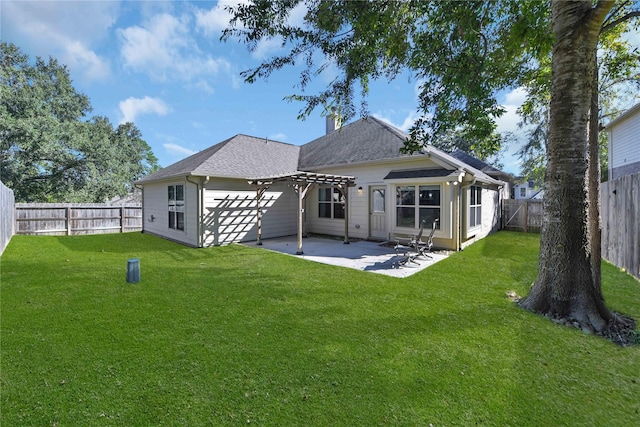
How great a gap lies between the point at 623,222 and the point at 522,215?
31.8 ft

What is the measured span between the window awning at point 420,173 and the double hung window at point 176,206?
26.5 feet

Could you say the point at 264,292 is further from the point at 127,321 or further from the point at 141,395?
the point at 141,395

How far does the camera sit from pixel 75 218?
13.9m

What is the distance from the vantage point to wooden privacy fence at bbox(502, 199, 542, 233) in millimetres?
14680

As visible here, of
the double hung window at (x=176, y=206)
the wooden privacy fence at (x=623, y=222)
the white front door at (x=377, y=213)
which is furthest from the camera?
the double hung window at (x=176, y=206)

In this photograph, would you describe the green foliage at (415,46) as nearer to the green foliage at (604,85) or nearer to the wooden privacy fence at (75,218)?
the green foliage at (604,85)

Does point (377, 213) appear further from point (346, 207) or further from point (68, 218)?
point (68, 218)

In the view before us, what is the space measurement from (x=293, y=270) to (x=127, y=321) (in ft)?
11.7

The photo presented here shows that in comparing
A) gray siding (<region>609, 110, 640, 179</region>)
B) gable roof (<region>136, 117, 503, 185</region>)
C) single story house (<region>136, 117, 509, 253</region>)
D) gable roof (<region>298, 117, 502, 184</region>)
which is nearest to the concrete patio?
single story house (<region>136, 117, 509, 253</region>)

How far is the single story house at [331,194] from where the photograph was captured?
941 cm

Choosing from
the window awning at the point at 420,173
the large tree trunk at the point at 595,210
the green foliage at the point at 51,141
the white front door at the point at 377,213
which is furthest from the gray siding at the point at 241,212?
the green foliage at the point at 51,141

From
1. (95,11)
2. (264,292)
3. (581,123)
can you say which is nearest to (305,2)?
(581,123)

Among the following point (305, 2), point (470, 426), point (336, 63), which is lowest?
point (470, 426)

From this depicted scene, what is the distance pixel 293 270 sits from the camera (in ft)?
22.7
